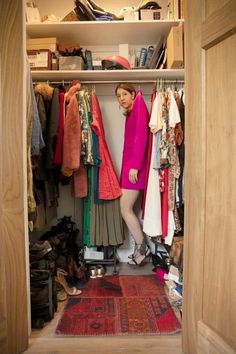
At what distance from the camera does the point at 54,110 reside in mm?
1997

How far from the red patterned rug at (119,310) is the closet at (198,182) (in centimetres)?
31

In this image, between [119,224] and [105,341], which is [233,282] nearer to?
[105,341]

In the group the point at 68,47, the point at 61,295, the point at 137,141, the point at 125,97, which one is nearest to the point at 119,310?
the point at 61,295

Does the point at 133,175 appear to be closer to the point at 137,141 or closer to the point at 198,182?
the point at 137,141

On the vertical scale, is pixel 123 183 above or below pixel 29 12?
below

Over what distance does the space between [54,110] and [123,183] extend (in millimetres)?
840

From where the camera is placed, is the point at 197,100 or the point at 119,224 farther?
the point at 119,224

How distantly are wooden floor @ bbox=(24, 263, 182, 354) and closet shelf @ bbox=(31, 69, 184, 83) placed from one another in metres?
1.87

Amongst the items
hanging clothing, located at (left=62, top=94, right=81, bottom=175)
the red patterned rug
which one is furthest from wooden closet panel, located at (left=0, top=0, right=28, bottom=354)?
hanging clothing, located at (left=62, top=94, right=81, bottom=175)

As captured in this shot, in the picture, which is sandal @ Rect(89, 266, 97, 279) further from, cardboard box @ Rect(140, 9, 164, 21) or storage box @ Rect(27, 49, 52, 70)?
cardboard box @ Rect(140, 9, 164, 21)

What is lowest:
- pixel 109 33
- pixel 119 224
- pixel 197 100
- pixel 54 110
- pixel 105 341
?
pixel 105 341

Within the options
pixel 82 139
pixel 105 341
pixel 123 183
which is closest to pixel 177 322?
pixel 105 341

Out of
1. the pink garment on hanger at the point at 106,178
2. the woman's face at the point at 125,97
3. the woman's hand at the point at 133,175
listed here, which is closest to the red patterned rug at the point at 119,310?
the pink garment on hanger at the point at 106,178

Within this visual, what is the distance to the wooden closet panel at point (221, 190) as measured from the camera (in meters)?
1.01
